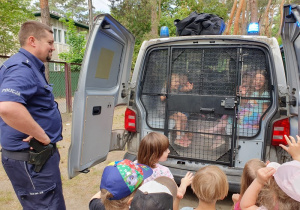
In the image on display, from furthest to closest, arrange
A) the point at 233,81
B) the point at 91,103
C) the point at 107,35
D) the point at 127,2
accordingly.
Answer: the point at 127,2, the point at 233,81, the point at 107,35, the point at 91,103

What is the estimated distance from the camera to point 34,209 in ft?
6.97

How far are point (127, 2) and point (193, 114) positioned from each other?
14786 mm

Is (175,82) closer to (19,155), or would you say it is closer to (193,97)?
(193,97)

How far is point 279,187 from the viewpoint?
1429mm

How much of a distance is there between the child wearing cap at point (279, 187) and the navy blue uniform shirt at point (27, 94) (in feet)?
5.49

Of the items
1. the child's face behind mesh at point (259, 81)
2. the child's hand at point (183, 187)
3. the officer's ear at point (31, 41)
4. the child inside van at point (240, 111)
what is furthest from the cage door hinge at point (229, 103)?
the officer's ear at point (31, 41)

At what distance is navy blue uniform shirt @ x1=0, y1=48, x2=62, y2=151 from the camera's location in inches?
72.8

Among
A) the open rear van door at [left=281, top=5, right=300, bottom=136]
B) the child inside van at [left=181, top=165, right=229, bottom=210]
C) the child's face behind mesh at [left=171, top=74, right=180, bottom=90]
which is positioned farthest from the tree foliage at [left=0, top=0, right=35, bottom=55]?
the child inside van at [left=181, top=165, right=229, bottom=210]

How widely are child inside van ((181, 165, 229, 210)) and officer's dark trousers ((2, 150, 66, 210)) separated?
1230 millimetres

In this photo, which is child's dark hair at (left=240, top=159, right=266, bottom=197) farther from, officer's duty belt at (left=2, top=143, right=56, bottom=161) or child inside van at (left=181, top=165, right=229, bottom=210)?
officer's duty belt at (left=2, top=143, right=56, bottom=161)

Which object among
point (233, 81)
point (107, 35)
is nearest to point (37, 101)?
point (107, 35)

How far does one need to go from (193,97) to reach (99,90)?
118cm

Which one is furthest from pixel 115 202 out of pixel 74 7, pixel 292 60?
pixel 74 7

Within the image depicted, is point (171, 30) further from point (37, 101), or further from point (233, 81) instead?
point (37, 101)
